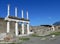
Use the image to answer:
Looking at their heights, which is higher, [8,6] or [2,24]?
[8,6]

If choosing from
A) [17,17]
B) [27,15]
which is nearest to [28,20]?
[27,15]

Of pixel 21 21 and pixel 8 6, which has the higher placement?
pixel 8 6

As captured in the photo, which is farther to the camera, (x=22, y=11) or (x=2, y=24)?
(x=2, y=24)

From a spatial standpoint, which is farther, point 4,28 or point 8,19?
point 4,28

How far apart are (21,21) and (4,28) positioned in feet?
34.4

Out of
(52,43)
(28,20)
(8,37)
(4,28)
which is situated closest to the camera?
(52,43)

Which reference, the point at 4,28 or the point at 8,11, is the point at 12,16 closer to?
the point at 8,11

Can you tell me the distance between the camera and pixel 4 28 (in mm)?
47938

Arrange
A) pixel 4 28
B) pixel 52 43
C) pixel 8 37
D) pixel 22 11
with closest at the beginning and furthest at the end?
1. pixel 52 43
2. pixel 8 37
3. pixel 22 11
4. pixel 4 28

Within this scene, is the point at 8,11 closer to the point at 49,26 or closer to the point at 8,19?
the point at 8,19

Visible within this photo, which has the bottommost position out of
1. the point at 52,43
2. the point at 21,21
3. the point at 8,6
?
the point at 52,43

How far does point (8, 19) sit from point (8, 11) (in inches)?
75.8

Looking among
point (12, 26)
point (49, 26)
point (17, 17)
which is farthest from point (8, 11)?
point (49, 26)

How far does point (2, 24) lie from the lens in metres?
48.9
